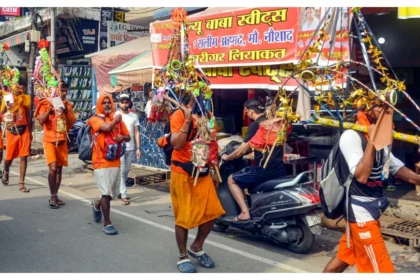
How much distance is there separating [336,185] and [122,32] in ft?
38.7

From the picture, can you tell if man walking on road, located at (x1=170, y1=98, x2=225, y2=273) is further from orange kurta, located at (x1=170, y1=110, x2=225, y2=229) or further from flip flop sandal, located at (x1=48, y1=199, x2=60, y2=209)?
flip flop sandal, located at (x1=48, y1=199, x2=60, y2=209)

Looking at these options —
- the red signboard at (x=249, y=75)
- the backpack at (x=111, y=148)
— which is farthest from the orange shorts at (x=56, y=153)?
the red signboard at (x=249, y=75)

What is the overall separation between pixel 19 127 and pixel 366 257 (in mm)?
6450

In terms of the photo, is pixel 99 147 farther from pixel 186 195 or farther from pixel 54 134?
pixel 186 195

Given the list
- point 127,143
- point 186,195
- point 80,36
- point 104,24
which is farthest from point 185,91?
point 80,36

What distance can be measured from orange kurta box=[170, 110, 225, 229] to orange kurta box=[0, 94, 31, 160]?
4662 mm

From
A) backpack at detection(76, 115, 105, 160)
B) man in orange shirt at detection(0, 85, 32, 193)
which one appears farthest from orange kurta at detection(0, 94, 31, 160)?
backpack at detection(76, 115, 105, 160)

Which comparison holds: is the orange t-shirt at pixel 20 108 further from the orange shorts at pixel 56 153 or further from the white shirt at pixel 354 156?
the white shirt at pixel 354 156

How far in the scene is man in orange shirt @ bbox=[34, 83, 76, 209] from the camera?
6859 millimetres

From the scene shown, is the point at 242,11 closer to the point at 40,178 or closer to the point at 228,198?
the point at 228,198

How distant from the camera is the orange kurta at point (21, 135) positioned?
327 inches

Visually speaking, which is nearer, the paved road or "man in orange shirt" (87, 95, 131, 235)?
the paved road

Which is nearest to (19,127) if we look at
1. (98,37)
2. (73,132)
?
(73,132)

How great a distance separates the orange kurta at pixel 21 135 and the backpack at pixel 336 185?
6029 millimetres
